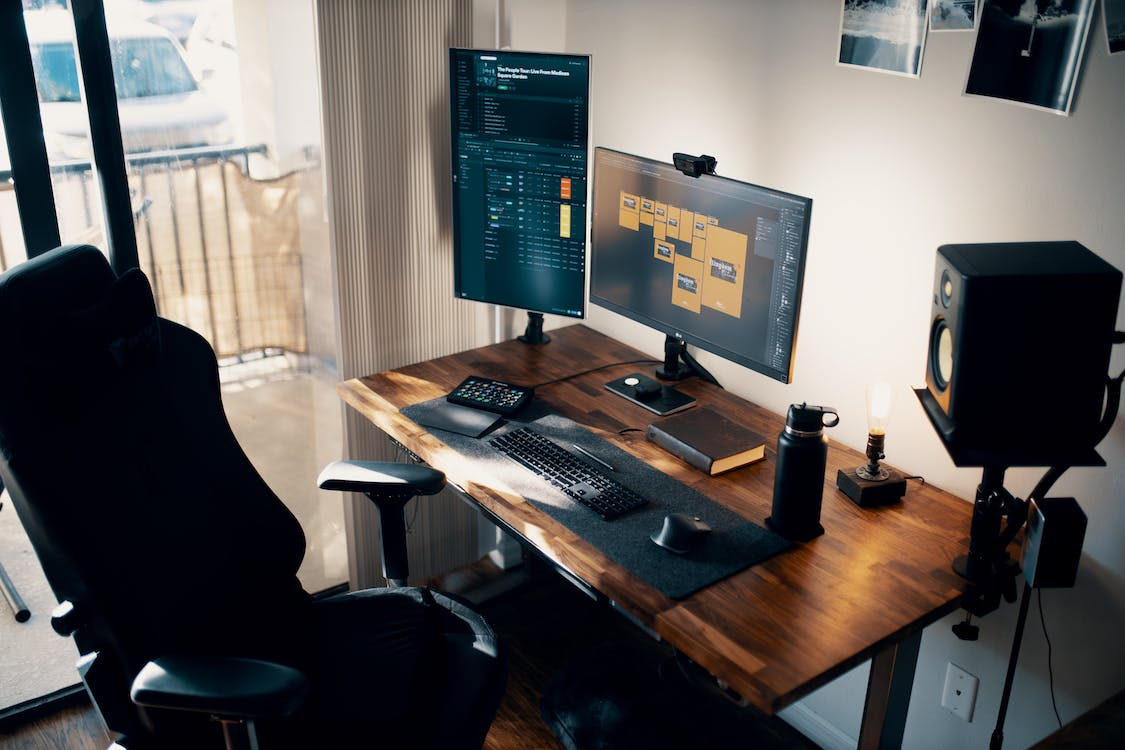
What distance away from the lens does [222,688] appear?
1.50m

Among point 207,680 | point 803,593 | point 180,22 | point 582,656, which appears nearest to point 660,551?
point 803,593

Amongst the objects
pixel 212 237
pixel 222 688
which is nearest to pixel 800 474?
Answer: pixel 222 688

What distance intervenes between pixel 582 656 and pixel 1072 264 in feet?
4.54

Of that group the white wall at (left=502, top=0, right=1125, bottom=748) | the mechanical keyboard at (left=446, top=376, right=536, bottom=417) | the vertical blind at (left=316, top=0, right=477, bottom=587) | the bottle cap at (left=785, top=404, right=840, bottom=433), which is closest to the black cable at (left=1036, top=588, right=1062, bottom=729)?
the white wall at (left=502, top=0, right=1125, bottom=748)

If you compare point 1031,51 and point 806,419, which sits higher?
point 1031,51

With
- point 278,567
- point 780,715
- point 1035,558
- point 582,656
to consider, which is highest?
point 1035,558

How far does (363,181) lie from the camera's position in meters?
2.75

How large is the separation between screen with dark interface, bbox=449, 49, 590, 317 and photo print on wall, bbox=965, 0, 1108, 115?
0.94 meters

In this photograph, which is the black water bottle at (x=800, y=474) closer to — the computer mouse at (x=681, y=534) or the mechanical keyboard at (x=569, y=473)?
the computer mouse at (x=681, y=534)

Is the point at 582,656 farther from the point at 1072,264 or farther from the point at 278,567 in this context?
the point at 1072,264

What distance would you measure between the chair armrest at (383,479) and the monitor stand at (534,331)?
2.71 ft

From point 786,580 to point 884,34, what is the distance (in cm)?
111

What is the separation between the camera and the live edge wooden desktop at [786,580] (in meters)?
1.70

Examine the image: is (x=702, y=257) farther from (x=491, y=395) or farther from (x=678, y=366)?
(x=491, y=395)
